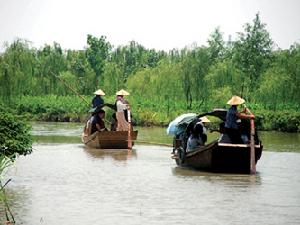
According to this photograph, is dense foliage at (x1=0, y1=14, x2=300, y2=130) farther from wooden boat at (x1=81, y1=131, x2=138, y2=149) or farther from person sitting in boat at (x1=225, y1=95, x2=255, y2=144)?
person sitting in boat at (x1=225, y1=95, x2=255, y2=144)

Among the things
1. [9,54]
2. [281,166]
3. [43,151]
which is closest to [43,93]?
[9,54]

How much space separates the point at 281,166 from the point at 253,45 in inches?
1108

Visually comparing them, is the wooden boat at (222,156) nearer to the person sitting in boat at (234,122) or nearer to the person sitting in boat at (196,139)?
the person sitting in boat at (196,139)

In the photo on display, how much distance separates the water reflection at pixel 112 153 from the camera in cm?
1811

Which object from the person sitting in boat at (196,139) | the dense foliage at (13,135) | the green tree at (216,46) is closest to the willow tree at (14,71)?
the green tree at (216,46)

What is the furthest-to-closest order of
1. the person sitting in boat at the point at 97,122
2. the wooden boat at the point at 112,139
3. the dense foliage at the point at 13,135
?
the person sitting in boat at the point at 97,122 → the wooden boat at the point at 112,139 → the dense foliage at the point at 13,135

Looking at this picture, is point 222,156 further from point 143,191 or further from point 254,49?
point 254,49

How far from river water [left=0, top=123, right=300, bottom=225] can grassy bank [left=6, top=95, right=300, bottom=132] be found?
12457 millimetres

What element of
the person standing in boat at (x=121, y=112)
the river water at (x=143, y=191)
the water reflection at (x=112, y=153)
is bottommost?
the river water at (x=143, y=191)

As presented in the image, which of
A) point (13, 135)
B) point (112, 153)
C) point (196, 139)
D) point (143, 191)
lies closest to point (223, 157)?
point (196, 139)

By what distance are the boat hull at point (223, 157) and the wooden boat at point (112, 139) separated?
16.2 ft

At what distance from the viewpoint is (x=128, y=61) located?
54.8 metres

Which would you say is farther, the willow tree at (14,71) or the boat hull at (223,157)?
the willow tree at (14,71)

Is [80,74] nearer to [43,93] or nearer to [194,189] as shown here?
[43,93]
